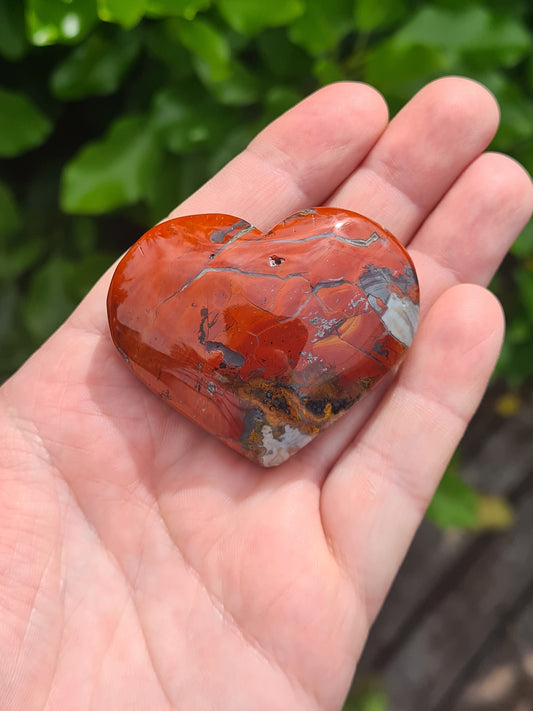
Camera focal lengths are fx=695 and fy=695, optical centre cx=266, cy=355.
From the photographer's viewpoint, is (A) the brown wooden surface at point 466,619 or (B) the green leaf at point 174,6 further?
(A) the brown wooden surface at point 466,619

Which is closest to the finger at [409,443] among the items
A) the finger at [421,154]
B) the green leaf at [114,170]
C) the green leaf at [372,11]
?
the finger at [421,154]

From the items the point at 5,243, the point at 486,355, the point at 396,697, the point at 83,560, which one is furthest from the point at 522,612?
the point at 5,243

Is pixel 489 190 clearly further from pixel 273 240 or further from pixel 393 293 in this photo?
pixel 273 240

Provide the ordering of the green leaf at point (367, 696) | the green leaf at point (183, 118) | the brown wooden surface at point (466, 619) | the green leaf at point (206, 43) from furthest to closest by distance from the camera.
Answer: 1. the brown wooden surface at point (466, 619)
2. the green leaf at point (367, 696)
3. the green leaf at point (183, 118)
4. the green leaf at point (206, 43)

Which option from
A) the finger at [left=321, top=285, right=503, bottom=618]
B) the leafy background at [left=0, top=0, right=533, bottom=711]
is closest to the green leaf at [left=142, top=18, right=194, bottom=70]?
the leafy background at [left=0, top=0, right=533, bottom=711]

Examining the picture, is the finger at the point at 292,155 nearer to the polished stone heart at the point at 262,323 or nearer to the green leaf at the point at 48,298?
the polished stone heart at the point at 262,323

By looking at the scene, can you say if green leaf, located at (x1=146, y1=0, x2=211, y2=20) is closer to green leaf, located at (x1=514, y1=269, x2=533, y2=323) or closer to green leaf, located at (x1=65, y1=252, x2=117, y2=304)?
green leaf, located at (x1=65, y1=252, x2=117, y2=304)

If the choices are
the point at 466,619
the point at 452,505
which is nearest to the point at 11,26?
the point at 452,505
